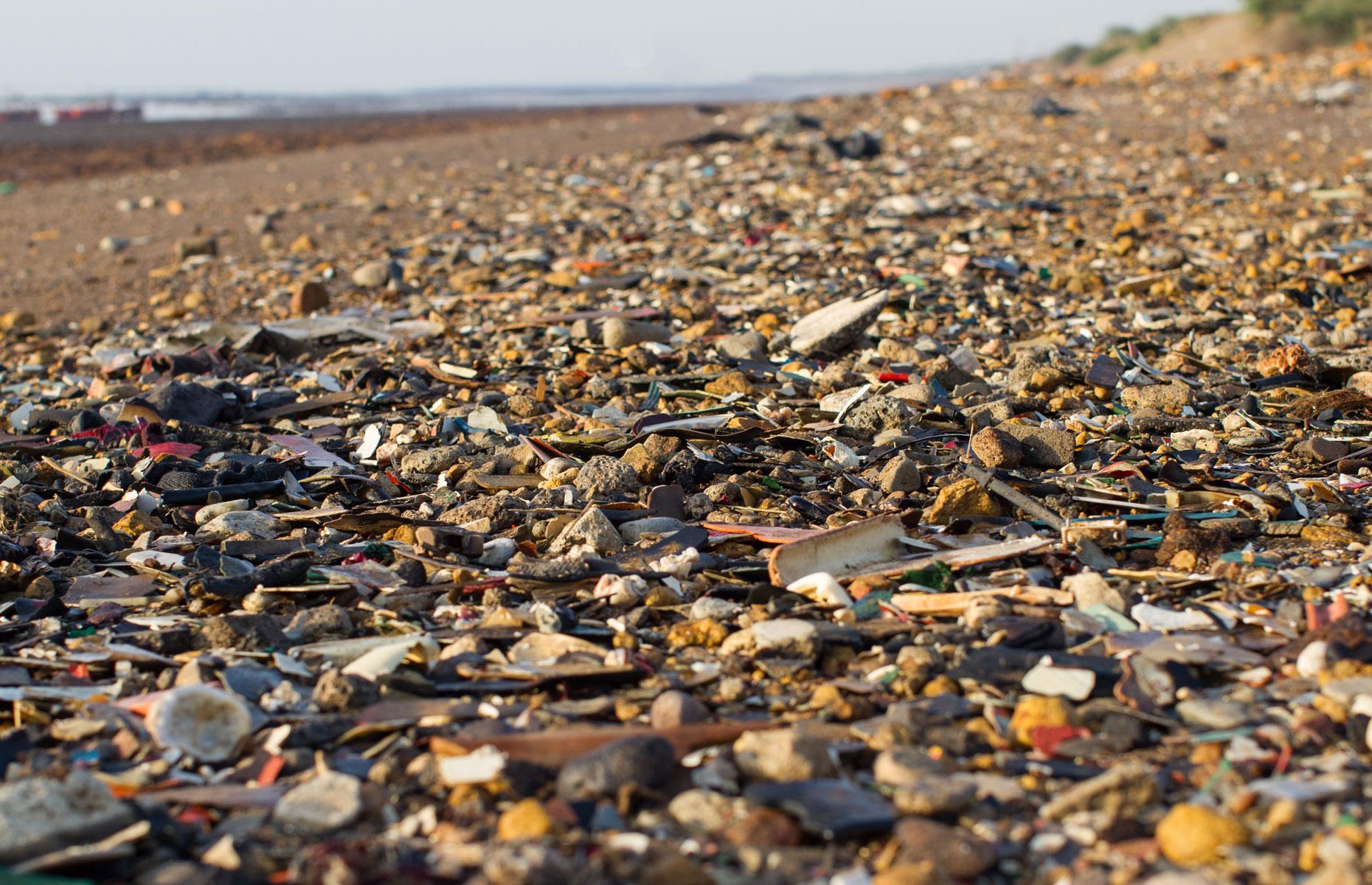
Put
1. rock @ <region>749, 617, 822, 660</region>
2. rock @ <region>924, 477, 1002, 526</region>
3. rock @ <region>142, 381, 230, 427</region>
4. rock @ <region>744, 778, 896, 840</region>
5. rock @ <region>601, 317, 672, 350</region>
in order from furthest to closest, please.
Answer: rock @ <region>601, 317, 672, 350</region>, rock @ <region>142, 381, 230, 427</region>, rock @ <region>924, 477, 1002, 526</region>, rock @ <region>749, 617, 822, 660</region>, rock @ <region>744, 778, 896, 840</region>

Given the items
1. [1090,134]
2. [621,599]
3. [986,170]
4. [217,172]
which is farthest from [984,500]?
[217,172]

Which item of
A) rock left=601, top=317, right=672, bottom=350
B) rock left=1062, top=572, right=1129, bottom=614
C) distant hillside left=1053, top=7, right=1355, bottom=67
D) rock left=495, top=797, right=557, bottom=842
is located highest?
distant hillside left=1053, top=7, right=1355, bottom=67

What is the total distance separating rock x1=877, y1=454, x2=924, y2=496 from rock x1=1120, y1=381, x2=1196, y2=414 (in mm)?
1254

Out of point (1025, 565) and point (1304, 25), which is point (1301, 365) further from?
point (1304, 25)

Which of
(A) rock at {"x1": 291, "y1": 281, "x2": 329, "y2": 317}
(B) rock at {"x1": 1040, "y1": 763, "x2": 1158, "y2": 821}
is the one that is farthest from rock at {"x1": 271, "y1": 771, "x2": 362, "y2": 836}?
(A) rock at {"x1": 291, "y1": 281, "x2": 329, "y2": 317}

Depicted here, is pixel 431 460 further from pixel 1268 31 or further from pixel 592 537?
pixel 1268 31

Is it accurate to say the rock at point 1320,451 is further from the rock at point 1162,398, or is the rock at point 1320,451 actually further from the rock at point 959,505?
the rock at point 959,505

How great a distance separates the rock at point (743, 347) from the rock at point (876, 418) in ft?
3.77

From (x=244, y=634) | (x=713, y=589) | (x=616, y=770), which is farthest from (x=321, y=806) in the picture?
(x=713, y=589)

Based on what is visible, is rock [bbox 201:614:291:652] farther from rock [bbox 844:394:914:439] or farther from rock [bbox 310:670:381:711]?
rock [bbox 844:394:914:439]

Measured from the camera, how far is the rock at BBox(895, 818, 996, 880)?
164 cm

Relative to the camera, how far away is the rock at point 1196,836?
1.65m

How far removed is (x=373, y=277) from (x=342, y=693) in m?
5.44

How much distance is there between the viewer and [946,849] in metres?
1.67
